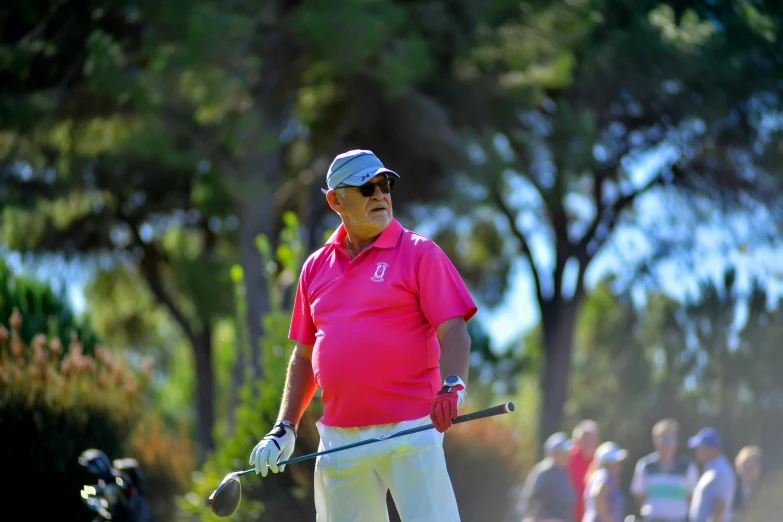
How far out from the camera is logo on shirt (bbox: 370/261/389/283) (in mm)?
4137

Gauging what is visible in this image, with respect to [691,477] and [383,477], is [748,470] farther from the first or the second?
[383,477]

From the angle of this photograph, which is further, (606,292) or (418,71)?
(606,292)

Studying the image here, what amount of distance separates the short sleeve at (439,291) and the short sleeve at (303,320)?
0.56 metres

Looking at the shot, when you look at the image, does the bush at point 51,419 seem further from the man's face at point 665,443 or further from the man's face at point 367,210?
the man's face at point 367,210

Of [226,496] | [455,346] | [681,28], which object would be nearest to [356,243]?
[455,346]

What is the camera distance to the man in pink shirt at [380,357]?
407cm

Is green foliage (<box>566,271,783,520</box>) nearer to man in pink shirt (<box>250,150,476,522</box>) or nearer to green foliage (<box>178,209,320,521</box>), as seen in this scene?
green foliage (<box>178,209,320,521</box>)

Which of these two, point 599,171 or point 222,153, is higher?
point 222,153

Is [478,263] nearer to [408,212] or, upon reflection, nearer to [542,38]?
[408,212]

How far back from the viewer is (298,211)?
64.2ft

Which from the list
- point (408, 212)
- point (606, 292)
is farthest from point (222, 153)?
point (606, 292)

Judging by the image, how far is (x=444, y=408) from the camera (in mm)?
3873

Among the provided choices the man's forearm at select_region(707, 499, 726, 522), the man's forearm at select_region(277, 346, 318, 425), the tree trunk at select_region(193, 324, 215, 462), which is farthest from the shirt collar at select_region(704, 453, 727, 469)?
the tree trunk at select_region(193, 324, 215, 462)

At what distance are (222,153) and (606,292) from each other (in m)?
9.09
